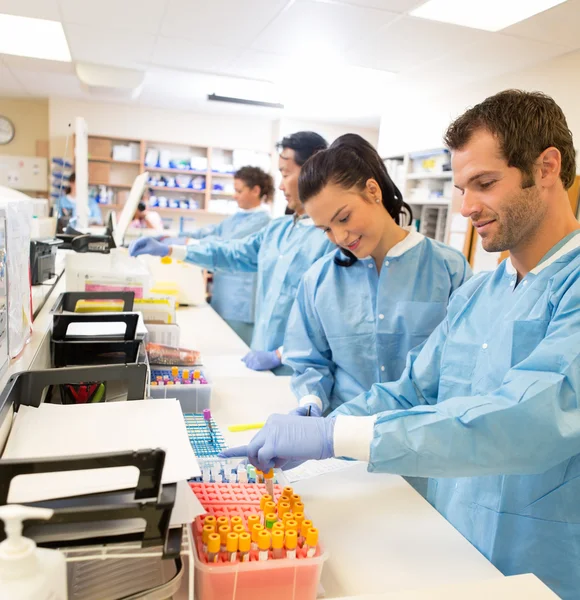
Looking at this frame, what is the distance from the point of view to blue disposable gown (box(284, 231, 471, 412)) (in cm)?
148

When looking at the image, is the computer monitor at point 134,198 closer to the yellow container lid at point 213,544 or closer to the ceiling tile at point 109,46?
the ceiling tile at point 109,46

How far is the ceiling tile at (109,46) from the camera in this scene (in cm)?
395

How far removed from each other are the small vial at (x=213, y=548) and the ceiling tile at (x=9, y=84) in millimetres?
5880

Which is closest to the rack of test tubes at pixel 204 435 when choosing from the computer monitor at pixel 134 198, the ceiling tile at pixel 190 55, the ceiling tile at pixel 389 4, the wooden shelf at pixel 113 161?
the computer monitor at pixel 134 198

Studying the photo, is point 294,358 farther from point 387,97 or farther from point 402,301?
point 387,97

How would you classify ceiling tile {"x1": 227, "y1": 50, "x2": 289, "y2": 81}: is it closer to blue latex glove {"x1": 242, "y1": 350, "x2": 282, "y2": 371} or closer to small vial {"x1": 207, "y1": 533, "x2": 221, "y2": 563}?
Result: blue latex glove {"x1": 242, "y1": 350, "x2": 282, "y2": 371}

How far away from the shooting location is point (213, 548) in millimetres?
658

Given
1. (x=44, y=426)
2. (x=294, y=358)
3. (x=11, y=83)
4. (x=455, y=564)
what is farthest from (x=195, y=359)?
(x=11, y=83)

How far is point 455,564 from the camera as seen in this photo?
846 millimetres

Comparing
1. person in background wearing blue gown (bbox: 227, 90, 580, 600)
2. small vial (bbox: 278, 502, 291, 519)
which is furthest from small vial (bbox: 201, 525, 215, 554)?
person in background wearing blue gown (bbox: 227, 90, 580, 600)

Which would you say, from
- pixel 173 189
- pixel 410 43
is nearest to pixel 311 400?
pixel 410 43

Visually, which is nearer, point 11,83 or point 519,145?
point 519,145

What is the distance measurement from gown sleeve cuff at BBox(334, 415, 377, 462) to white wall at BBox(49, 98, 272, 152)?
709 cm

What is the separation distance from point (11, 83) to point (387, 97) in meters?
4.53
